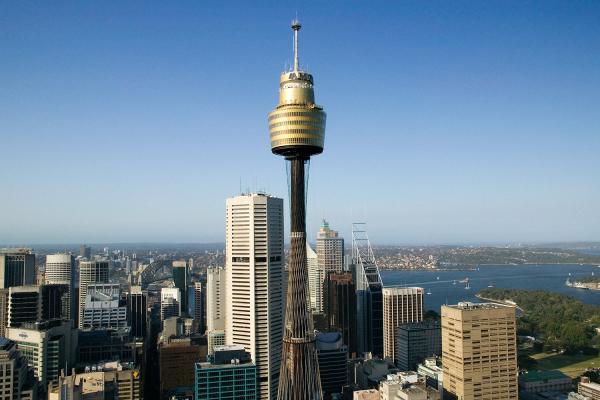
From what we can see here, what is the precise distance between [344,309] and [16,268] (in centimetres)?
5208

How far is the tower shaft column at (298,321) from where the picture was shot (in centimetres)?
3297

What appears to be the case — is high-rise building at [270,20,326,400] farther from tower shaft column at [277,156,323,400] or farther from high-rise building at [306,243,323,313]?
high-rise building at [306,243,323,313]

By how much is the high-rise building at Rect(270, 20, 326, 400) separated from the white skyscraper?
483 inches

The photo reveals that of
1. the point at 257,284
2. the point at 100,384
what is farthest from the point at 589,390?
the point at 100,384

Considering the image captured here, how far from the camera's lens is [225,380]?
129ft

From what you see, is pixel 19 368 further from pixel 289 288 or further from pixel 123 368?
pixel 289 288

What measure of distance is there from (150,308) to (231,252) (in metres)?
64.3

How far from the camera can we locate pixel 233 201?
49.0 meters

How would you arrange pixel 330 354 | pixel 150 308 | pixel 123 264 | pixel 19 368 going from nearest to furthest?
1. pixel 19 368
2. pixel 330 354
3. pixel 150 308
4. pixel 123 264

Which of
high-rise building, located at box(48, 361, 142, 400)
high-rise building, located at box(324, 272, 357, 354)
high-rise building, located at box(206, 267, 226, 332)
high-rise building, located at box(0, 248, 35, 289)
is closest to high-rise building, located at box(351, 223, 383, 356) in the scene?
high-rise building, located at box(324, 272, 357, 354)

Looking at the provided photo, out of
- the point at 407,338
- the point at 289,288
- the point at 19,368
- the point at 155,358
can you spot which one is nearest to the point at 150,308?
the point at 155,358

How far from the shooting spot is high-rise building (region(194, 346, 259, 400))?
38.9 meters

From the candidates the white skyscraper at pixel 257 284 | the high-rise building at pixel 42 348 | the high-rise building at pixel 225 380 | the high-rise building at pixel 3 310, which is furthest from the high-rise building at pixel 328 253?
the high-rise building at pixel 225 380

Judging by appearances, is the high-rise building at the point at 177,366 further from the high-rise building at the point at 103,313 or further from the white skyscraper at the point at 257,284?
the high-rise building at the point at 103,313
